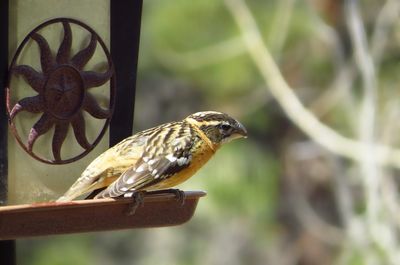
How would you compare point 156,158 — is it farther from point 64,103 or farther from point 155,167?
point 64,103

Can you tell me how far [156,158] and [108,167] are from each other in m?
0.15

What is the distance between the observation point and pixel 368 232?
21.2 feet

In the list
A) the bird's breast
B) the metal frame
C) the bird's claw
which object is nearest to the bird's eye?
the bird's breast

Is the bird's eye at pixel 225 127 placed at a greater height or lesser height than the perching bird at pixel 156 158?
greater

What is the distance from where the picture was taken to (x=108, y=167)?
3629mm

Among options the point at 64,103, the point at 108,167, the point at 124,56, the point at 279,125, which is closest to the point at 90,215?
the point at 108,167

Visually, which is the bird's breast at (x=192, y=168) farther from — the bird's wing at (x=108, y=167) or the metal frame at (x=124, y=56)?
the metal frame at (x=124, y=56)

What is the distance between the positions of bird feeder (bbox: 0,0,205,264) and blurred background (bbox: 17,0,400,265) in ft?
8.92

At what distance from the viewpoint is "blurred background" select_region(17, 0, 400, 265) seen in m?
6.61

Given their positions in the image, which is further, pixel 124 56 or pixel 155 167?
pixel 124 56

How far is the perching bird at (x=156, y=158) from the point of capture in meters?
3.52

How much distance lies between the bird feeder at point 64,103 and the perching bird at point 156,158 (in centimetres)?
6

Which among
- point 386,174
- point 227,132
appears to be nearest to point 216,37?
point 386,174

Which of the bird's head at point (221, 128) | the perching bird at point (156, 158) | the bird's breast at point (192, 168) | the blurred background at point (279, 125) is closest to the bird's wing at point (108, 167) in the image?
the perching bird at point (156, 158)
